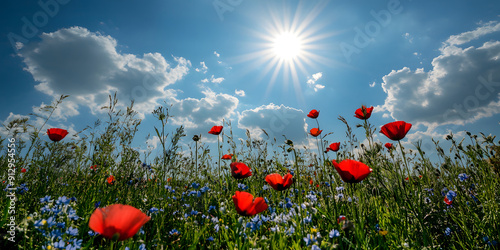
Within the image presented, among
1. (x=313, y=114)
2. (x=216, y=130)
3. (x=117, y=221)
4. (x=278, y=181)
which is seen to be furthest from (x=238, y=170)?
(x=313, y=114)

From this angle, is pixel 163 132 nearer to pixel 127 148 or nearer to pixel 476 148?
pixel 127 148

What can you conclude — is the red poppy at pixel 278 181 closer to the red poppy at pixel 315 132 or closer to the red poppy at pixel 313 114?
the red poppy at pixel 315 132

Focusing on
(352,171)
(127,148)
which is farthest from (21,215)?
(352,171)

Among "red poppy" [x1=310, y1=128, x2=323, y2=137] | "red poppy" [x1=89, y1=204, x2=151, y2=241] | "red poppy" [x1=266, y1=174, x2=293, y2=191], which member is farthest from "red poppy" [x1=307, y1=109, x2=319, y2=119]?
"red poppy" [x1=89, y1=204, x2=151, y2=241]

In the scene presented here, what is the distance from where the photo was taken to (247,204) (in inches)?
61.4

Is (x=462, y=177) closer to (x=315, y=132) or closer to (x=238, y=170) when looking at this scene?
(x=315, y=132)

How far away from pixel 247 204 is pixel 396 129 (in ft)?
5.20

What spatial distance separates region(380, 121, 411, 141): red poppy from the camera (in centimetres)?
212

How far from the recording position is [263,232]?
235 cm

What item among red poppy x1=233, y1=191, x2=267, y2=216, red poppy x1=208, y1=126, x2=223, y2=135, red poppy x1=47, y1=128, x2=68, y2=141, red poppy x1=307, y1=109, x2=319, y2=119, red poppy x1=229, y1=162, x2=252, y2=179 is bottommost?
red poppy x1=233, y1=191, x2=267, y2=216

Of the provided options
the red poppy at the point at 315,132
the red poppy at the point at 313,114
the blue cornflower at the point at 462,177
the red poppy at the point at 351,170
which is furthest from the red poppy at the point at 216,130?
the blue cornflower at the point at 462,177

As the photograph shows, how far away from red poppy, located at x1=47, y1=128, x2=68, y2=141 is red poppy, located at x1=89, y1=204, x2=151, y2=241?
287cm

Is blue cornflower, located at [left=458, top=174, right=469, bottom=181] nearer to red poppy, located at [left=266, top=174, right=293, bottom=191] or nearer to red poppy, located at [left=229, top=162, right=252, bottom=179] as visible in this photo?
red poppy, located at [left=266, top=174, right=293, bottom=191]

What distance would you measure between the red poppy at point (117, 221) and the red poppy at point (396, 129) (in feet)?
7.07
